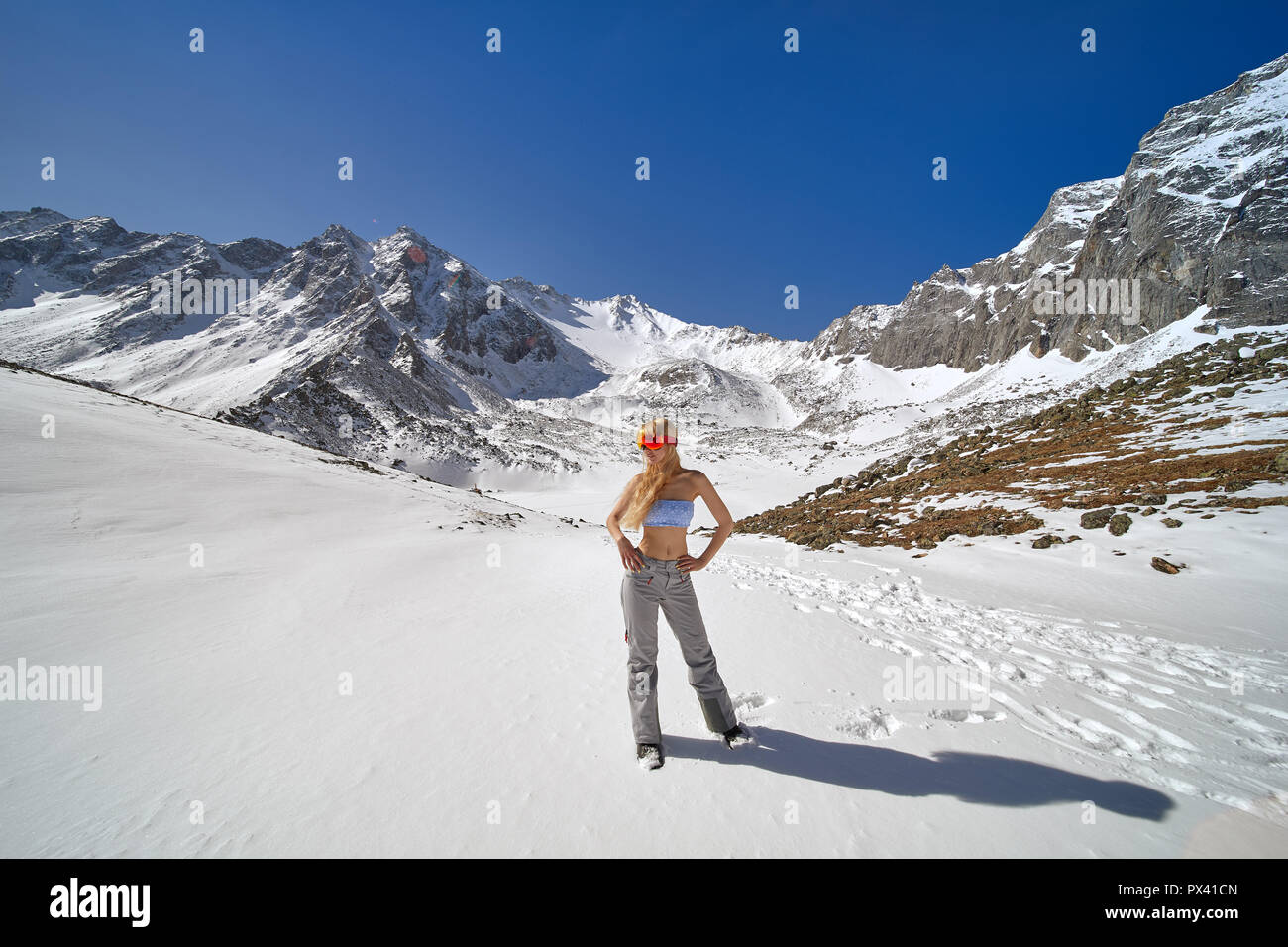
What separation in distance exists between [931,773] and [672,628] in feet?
7.02

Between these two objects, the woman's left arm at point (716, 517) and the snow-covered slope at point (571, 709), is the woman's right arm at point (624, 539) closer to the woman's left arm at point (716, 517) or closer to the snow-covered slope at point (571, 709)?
the woman's left arm at point (716, 517)

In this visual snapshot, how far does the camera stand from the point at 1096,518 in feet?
38.5

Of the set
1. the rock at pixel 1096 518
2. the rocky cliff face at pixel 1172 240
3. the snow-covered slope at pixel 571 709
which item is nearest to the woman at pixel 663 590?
the snow-covered slope at pixel 571 709

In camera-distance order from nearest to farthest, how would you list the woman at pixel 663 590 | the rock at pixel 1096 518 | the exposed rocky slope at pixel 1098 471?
the woman at pixel 663 590
the rock at pixel 1096 518
the exposed rocky slope at pixel 1098 471

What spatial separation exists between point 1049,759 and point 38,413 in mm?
22127

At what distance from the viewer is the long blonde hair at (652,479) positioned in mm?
3746

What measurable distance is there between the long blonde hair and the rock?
13517 millimetres

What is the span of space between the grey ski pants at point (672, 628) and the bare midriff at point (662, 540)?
0.18 feet

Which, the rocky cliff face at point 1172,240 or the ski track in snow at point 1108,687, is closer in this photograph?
the ski track in snow at point 1108,687

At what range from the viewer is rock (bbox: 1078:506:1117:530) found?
11.6 meters

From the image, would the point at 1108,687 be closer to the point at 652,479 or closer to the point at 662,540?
the point at 662,540

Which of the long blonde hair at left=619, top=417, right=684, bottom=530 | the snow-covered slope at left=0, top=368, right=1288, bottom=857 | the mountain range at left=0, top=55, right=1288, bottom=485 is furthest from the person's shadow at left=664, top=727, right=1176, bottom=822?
the mountain range at left=0, top=55, right=1288, bottom=485

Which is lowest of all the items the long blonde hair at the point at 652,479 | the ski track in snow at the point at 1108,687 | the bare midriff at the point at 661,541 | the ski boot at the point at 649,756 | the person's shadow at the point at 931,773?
the ski track in snow at the point at 1108,687
